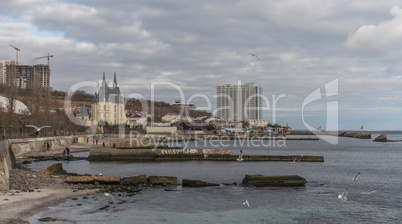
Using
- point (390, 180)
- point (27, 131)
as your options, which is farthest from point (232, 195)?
point (27, 131)

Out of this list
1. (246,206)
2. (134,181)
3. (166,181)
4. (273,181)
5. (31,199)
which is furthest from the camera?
(166,181)

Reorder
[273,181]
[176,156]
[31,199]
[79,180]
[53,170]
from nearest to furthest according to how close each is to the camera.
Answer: [31,199], [79,180], [273,181], [53,170], [176,156]

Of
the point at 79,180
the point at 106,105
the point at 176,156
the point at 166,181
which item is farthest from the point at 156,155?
the point at 106,105

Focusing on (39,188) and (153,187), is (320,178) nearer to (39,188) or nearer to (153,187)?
(153,187)

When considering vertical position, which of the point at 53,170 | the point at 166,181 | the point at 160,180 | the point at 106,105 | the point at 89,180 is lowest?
the point at 166,181

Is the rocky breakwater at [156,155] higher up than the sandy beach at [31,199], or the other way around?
the rocky breakwater at [156,155]

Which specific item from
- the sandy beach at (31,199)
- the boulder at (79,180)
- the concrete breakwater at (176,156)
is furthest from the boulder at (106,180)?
the concrete breakwater at (176,156)

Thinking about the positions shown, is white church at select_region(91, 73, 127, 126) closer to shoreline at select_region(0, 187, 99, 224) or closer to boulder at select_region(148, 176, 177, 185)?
boulder at select_region(148, 176, 177, 185)

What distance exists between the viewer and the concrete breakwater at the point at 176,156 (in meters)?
53.3

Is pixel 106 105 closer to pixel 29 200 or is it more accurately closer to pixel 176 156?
pixel 176 156

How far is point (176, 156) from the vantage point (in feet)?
179

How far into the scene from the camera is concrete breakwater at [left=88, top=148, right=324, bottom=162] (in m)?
53.3

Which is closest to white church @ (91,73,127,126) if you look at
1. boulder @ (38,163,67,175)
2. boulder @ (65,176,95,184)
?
boulder @ (38,163,67,175)

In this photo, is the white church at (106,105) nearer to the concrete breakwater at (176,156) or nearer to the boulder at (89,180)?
the concrete breakwater at (176,156)
